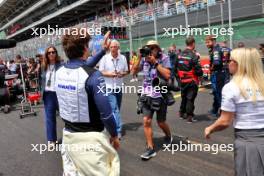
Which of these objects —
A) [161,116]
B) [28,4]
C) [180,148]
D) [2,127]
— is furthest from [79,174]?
[28,4]

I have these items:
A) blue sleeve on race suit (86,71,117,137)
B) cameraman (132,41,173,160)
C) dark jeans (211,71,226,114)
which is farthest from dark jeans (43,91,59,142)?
dark jeans (211,71,226,114)

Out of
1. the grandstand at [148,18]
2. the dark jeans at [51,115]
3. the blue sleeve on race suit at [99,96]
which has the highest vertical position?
the grandstand at [148,18]

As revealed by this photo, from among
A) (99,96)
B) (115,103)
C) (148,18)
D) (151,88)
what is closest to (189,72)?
(115,103)

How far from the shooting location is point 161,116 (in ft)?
17.9

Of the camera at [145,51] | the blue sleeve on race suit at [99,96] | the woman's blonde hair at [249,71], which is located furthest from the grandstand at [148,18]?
the woman's blonde hair at [249,71]

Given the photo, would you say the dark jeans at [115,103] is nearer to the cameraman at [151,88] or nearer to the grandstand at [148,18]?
the cameraman at [151,88]

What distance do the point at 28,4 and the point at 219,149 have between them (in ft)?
244

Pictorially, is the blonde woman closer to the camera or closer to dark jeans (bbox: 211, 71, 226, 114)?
the camera

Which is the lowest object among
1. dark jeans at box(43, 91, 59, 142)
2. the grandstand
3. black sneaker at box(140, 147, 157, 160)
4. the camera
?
black sneaker at box(140, 147, 157, 160)

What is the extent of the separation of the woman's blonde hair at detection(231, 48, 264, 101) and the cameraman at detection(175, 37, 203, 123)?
14.5 ft

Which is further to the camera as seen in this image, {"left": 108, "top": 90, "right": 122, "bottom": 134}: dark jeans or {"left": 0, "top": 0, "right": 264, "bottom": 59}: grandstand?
{"left": 0, "top": 0, "right": 264, "bottom": 59}: grandstand

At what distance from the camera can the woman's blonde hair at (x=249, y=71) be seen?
9.36ft

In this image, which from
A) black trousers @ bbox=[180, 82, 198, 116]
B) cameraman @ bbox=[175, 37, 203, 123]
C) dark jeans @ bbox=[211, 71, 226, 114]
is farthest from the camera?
dark jeans @ bbox=[211, 71, 226, 114]

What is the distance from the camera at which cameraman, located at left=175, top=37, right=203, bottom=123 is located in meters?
7.31
